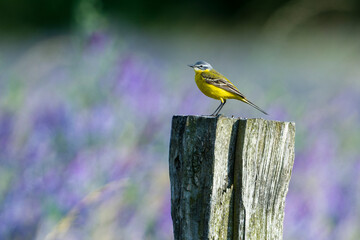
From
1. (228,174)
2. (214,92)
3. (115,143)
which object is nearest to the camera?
(228,174)

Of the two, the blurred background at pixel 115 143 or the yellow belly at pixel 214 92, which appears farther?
the blurred background at pixel 115 143

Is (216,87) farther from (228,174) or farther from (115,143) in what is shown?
(115,143)

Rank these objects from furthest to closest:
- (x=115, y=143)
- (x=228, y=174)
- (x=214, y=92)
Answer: (x=115, y=143), (x=214, y=92), (x=228, y=174)

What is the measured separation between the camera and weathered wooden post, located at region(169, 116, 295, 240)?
1082 millimetres

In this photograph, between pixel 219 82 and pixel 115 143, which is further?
pixel 115 143

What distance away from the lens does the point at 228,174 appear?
43.5 inches

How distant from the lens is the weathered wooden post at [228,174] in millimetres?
1082

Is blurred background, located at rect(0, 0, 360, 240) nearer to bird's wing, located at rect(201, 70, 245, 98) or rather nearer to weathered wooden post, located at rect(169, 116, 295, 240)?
bird's wing, located at rect(201, 70, 245, 98)

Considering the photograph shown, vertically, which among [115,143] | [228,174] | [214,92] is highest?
[214,92]

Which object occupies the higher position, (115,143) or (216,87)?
(216,87)

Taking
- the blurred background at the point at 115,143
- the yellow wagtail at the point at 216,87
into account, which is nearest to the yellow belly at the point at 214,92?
the yellow wagtail at the point at 216,87

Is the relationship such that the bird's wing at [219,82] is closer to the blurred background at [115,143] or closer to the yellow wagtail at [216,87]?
the yellow wagtail at [216,87]

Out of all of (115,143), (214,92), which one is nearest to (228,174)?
(214,92)

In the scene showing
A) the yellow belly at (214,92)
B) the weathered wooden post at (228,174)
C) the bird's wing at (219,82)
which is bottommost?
the weathered wooden post at (228,174)
